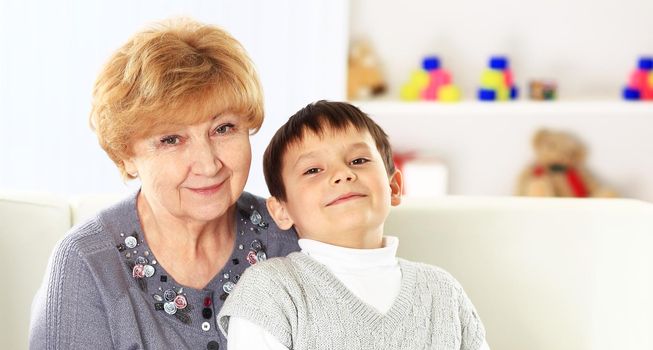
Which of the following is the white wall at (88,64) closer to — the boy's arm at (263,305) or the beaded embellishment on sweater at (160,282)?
the beaded embellishment on sweater at (160,282)

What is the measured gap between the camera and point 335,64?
12.0ft

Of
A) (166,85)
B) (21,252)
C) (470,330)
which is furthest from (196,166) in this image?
(470,330)

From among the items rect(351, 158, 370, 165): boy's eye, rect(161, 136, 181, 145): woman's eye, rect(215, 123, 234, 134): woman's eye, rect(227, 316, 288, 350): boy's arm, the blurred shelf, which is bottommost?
the blurred shelf

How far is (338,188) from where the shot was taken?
1.73 m

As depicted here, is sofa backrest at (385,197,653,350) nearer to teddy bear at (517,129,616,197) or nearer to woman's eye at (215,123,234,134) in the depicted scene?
woman's eye at (215,123,234,134)

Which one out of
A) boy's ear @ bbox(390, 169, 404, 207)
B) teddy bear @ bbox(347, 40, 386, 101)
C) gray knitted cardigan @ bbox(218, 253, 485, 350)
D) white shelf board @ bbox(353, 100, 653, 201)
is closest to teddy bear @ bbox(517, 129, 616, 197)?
white shelf board @ bbox(353, 100, 653, 201)

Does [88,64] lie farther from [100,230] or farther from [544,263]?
[544,263]

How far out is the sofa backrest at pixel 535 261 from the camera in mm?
2070

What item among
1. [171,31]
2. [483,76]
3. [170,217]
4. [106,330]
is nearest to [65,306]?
[106,330]

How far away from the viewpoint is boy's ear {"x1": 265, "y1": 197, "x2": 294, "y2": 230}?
186 cm

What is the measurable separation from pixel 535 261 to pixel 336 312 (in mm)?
573

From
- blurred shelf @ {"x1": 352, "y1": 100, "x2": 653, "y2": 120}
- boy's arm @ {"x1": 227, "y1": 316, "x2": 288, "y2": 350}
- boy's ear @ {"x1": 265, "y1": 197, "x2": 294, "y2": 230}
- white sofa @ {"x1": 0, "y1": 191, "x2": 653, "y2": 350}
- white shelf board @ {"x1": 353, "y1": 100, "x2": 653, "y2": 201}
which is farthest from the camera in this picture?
white shelf board @ {"x1": 353, "y1": 100, "x2": 653, "y2": 201}

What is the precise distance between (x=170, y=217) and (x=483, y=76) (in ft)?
7.08

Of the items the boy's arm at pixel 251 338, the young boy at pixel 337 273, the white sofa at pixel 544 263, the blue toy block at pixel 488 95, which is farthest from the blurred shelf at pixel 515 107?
the boy's arm at pixel 251 338
